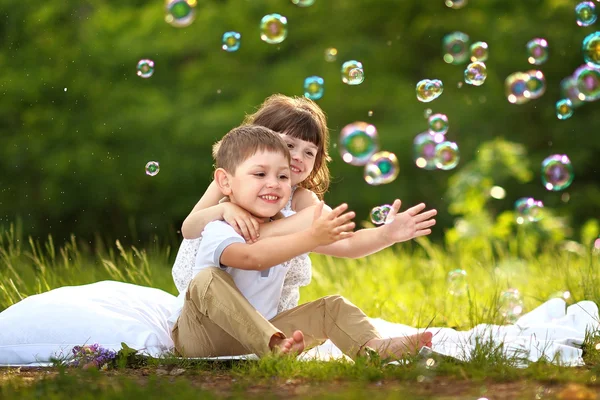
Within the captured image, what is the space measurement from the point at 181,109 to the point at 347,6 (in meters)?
2.41

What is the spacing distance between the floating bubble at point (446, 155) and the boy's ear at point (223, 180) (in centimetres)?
135

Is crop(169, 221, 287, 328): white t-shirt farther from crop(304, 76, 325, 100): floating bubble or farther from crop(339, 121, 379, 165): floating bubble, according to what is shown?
crop(304, 76, 325, 100): floating bubble

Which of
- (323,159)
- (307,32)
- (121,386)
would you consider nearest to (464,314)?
(323,159)

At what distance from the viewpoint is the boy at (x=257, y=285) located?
10.6 feet

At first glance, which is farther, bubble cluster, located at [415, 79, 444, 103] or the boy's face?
bubble cluster, located at [415, 79, 444, 103]

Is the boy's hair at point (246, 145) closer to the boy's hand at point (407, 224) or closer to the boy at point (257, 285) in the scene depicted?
the boy at point (257, 285)

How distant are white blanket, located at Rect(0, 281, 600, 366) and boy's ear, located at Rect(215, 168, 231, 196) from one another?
633 millimetres

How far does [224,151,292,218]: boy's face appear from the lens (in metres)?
3.44

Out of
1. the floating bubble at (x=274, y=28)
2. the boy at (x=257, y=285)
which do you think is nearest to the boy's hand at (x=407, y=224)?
the boy at (x=257, y=285)

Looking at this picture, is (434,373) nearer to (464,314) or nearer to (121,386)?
(121,386)

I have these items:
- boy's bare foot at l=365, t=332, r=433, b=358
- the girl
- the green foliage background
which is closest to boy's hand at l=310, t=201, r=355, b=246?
the girl

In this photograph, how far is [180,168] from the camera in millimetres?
9750

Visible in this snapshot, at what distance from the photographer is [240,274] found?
11.5 feet

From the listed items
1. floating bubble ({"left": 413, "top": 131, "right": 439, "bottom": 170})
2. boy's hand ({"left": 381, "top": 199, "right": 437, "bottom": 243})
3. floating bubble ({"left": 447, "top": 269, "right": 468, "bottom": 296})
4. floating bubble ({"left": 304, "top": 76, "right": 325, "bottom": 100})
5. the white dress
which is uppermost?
floating bubble ({"left": 304, "top": 76, "right": 325, "bottom": 100})
